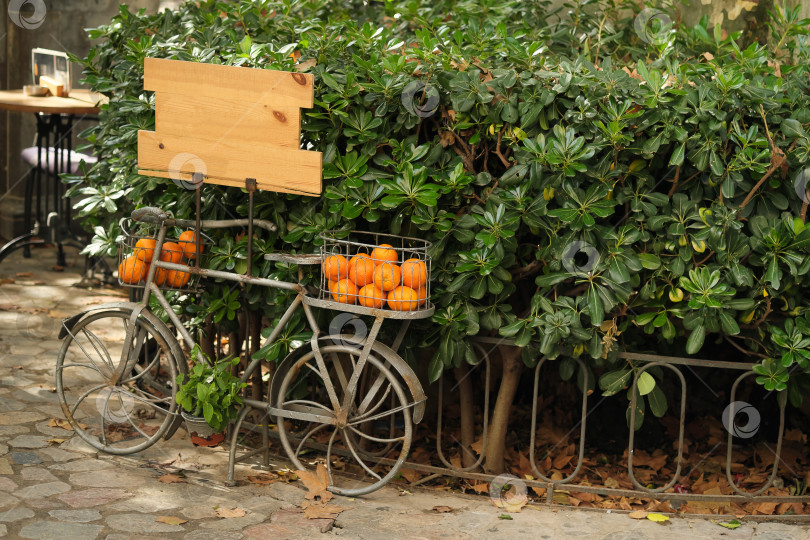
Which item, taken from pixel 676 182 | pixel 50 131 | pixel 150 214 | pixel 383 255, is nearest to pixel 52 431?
pixel 150 214

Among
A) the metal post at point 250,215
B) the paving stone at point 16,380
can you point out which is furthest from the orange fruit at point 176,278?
the paving stone at point 16,380

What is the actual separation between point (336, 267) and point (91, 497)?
148 centimetres

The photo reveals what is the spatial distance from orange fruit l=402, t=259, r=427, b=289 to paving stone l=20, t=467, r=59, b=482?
186 cm

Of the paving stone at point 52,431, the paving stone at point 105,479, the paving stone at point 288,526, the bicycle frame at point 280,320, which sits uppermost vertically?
the bicycle frame at point 280,320

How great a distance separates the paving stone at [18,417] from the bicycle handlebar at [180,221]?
4.48 feet

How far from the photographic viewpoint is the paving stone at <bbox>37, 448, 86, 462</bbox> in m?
4.59

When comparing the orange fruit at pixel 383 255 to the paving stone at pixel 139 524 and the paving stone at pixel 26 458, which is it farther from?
the paving stone at pixel 26 458

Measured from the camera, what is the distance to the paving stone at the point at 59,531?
3791mm

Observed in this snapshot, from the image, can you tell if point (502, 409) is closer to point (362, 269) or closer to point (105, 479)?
point (362, 269)

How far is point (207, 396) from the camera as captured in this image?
14.1ft

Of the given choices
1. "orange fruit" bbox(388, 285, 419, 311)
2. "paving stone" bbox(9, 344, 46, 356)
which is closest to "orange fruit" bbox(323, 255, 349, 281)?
"orange fruit" bbox(388, 285, 419, 311)

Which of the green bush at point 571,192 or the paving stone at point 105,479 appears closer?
the green bush at point 571,192

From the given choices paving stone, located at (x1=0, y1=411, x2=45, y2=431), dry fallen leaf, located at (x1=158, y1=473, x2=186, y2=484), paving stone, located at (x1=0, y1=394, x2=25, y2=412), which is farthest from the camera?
paving stone, located at (x1=0, y1=394, x2=25, y2=412)

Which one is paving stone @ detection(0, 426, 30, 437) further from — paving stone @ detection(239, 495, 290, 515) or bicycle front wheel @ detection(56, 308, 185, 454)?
paving stone @ detection(239, 495, 290, 515)
